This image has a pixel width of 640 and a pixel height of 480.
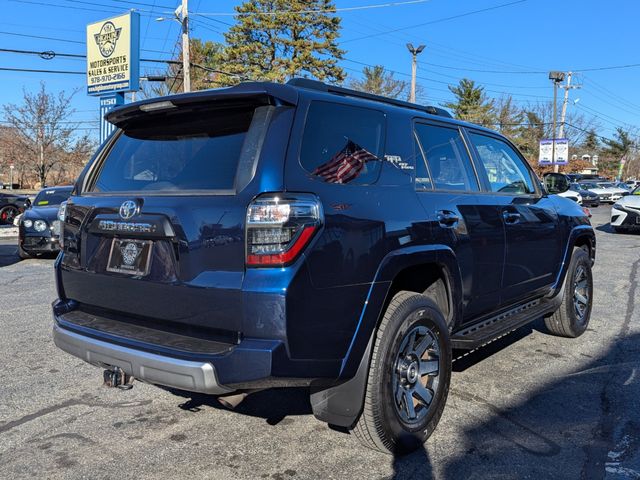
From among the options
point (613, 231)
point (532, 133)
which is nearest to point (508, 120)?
point (532, 133)

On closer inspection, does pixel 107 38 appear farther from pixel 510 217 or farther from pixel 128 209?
pixel 128 209

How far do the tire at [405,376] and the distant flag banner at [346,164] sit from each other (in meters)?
0.77

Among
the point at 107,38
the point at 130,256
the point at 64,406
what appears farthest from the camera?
the point at 107,38

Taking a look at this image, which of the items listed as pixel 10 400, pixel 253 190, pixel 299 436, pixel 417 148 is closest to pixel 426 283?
pixel 417 148

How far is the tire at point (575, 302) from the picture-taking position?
5465mm

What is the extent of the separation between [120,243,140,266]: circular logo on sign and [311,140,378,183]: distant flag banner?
1.02m

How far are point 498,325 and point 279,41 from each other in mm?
36168

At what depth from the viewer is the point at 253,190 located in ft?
8.46

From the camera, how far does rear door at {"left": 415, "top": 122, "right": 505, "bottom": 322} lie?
3525mm

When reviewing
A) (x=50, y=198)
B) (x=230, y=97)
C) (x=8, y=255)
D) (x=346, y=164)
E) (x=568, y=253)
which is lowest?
(x=8, y=255)

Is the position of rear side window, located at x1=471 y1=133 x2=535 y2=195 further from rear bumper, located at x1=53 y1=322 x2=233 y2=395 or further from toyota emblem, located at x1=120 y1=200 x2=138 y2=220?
rear bumper, located at x1=53 y1=322 x2=233 y2=395

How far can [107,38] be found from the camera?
20047mm

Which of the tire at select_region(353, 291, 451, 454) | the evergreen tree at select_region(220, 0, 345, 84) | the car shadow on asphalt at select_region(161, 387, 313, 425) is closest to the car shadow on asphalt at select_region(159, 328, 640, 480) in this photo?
the car shadow on asphalt at select_region(161, 387, 313, 425)

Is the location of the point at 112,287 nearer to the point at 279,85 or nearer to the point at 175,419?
the point at 175,419
